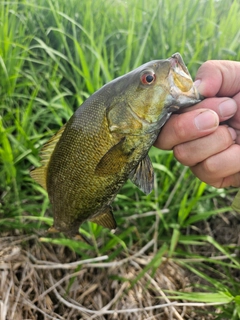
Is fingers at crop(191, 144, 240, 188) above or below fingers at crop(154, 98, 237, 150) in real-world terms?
below

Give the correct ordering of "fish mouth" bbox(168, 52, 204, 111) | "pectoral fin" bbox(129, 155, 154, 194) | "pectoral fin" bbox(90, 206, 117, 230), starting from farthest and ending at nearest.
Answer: "pectoral fin" bbox(90, 206, 117, 230) → "pectoral fin" bbox(129, 155, 154, 194) → "fish mouth" bbox(168, 52, 204, 111)

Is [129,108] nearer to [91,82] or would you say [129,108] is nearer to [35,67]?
[91,82]

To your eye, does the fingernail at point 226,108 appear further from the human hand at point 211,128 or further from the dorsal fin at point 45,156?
the dorsal fin at point 45,156

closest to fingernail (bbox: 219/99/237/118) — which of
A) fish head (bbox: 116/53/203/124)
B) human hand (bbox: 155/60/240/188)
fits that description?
human hand (bbox: 155/60/240/188)

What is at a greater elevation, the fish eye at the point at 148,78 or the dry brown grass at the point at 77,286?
the fish eye at the point at 148,78

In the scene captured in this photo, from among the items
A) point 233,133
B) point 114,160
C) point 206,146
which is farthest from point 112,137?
point 233,133

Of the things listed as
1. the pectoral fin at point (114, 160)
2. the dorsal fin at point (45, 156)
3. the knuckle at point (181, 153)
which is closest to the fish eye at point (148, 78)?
the pectoral fin at point (114, 160)

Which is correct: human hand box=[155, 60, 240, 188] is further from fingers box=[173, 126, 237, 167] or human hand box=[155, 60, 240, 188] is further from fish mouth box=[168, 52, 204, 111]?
fish mouth box=[168, 52, 204, 111]
